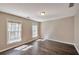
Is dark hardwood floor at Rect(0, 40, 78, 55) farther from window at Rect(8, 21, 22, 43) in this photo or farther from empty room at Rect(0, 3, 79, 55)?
window at Rect(8, 21, 22, 43)

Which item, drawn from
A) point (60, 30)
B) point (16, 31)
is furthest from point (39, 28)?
point (16, 31)

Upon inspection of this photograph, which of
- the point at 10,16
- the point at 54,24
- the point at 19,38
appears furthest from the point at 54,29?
the point at 10,16

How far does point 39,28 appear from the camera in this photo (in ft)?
20.8

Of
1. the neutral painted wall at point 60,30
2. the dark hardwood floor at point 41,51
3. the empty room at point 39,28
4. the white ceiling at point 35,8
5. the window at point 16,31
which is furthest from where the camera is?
the neutral painted wall at point 60,30

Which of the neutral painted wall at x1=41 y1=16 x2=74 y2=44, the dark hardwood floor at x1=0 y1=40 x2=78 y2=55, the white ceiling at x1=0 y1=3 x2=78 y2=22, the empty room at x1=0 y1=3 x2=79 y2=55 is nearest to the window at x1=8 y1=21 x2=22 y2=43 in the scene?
the empty room at x1=0 y1=3 x2=79 y2=55

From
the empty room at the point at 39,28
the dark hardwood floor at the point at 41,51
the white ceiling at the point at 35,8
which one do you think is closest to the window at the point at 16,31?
the empty room at the point at 39,28

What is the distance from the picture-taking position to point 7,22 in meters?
2.93

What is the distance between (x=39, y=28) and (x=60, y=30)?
189 cm

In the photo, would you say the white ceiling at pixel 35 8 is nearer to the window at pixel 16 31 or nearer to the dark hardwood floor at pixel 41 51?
the window at pixel 16 31

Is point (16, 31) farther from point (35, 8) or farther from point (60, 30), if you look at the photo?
point (60, 30)

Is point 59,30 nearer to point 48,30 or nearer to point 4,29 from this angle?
point 48,30

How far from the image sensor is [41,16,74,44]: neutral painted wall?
4234 mm

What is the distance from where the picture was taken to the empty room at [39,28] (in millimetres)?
2460
